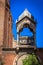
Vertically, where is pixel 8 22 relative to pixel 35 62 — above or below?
above

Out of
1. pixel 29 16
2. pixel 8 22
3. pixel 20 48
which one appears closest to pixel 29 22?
pixel 29 16

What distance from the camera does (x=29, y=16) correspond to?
20.1 meters

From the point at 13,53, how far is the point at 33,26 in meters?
1.91

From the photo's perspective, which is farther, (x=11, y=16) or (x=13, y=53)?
(x=11, y=16)

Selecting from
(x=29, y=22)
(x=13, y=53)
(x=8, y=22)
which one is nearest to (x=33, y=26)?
(x=29, y=22)

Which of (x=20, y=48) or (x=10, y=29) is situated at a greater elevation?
(x=10, y=29)

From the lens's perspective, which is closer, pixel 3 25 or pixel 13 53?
pixel 13 53

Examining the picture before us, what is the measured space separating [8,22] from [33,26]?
11.2 ft

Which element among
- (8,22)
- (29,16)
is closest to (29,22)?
(29,16)

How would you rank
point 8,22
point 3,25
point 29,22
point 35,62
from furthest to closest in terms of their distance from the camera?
point 8,22
point 3,25
point 29,22
point 35,62

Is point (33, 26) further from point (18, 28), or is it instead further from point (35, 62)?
point (35, 62)

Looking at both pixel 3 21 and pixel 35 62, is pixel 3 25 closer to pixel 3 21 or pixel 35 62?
pixel 3 21

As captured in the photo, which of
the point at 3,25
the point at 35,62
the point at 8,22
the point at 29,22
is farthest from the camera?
the point at 8,22

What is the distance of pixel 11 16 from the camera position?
24.5 meters
